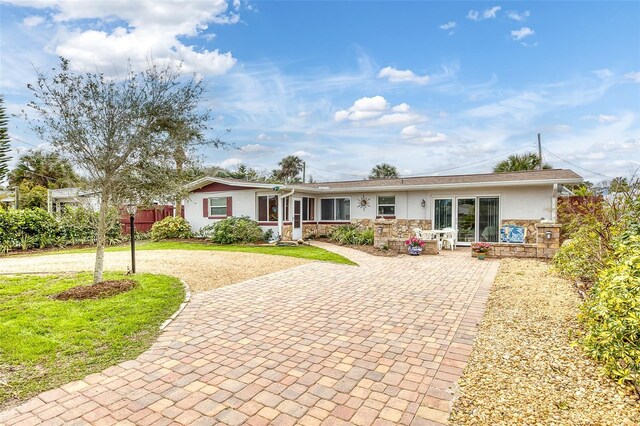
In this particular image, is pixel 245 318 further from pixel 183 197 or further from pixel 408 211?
pixel 408 211

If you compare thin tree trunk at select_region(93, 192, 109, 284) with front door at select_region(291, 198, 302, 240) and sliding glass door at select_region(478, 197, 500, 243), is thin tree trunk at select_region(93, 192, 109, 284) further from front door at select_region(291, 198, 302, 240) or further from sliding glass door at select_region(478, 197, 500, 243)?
sliding glass door at select_region(478, 197, 500, 243)

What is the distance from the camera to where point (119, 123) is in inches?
240

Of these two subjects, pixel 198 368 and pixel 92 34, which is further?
pixel 92 34

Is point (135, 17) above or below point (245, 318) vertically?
above

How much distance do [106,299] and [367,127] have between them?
67.5ft

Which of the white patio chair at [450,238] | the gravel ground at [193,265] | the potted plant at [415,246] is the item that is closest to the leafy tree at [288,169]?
the white patio chair at [450,238]

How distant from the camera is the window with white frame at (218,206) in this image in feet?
59.3

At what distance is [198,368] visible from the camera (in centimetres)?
356

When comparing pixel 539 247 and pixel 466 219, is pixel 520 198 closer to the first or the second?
pixel 466 219

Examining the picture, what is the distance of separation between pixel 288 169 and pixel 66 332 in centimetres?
3503

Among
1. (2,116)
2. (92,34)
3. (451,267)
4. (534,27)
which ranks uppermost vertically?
(534,27)

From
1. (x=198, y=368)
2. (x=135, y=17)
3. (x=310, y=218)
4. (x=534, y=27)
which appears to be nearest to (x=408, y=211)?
(x=310, y=218)

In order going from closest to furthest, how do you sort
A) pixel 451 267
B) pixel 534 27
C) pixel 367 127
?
pixel 451 267, pixel 534 27, pixel 367 127

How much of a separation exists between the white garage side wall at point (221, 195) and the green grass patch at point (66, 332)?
34.0 ft
